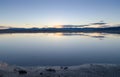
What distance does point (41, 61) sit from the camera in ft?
50.5

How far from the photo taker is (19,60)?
1573 cm

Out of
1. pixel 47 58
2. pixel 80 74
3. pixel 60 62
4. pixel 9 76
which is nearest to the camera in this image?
pixel 9 76

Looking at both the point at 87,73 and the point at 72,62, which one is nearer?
the point at 87,73

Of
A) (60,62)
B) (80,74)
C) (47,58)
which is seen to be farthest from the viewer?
(47,58)

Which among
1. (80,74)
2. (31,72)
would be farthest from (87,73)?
(31,72)

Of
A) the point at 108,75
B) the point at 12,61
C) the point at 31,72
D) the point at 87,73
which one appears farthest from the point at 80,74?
the point at 12,61

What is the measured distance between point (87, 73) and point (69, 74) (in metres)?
0.82

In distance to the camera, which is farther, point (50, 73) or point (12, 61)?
point (12, 61)

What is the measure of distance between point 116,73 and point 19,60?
6787 mm

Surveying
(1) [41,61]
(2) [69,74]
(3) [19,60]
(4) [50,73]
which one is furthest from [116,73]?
(3) [19,60]

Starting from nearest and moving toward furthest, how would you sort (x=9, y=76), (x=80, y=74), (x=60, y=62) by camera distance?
1. (x=9, y=76)
2. (x=80, y=74)
3. (x=60, y=62)

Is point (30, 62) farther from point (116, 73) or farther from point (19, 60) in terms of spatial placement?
point (116, 73)

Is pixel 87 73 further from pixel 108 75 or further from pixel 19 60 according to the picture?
pixel 19 60

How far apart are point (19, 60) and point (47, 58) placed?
1.91m
